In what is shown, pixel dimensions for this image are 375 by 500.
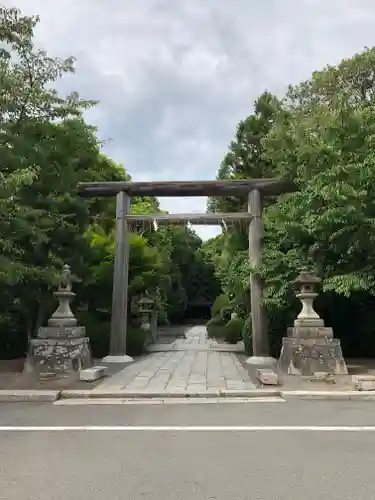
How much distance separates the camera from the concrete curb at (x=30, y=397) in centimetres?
853

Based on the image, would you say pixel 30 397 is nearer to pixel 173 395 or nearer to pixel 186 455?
pixel 173 395

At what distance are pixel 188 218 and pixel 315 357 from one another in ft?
20.3

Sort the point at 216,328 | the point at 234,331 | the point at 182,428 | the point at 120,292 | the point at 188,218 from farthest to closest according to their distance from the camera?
1. the point at 216,328
2. the point at 234,331
3. the point at 188,218
4. the point at 120,292
5. the point at 182,428

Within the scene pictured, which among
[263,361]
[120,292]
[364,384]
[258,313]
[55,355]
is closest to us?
[364,384]

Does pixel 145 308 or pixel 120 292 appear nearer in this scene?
pixel 120 292

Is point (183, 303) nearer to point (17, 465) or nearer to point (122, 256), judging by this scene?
point (122, 256)

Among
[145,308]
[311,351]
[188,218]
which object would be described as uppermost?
[188,218]

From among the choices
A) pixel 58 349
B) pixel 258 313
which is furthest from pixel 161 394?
pixel 258 313

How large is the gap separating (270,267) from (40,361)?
6733 mm

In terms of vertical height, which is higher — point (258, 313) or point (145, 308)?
point (145, 308)

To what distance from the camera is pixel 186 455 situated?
497 centimetres

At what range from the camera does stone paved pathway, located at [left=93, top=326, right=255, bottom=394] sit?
31.2ft

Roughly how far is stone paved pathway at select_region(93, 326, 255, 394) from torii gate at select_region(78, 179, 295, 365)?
1144 mm

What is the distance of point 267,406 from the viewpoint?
7.93 metres
